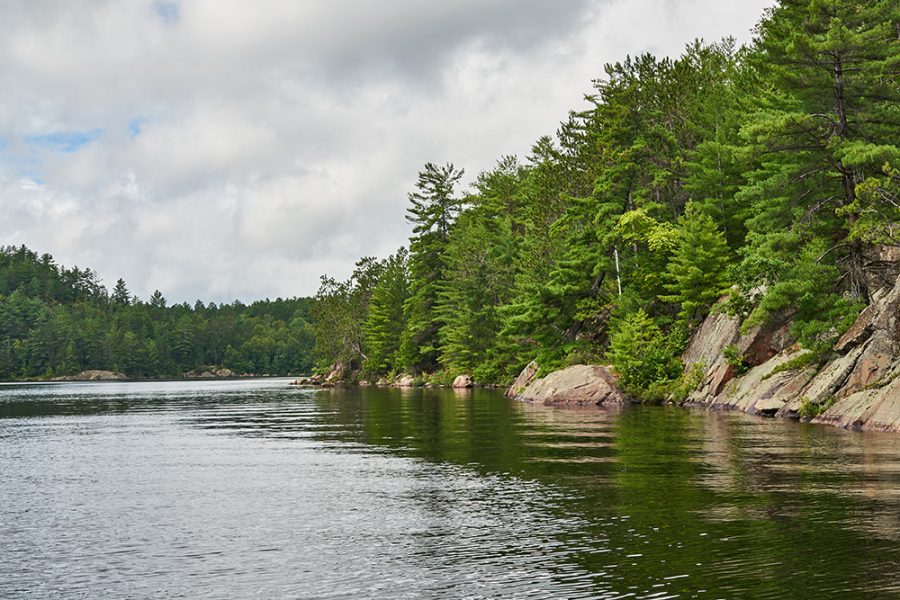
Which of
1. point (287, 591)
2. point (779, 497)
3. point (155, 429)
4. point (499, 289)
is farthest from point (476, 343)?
point (287, 591)

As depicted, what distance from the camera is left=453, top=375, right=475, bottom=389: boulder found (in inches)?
3492

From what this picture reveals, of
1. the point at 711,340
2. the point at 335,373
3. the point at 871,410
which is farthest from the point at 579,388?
the point at 335,373

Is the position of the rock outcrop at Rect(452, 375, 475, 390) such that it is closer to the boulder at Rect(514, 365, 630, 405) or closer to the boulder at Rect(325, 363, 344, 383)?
the boulder at Rect(514, 365, 630, 405)

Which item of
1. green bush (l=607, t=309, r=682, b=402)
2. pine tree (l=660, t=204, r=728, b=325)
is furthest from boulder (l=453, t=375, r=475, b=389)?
pine tree (l=660, t=204, r=728, b=325)

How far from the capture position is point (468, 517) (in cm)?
1658

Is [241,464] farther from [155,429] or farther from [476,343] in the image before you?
[476,343]

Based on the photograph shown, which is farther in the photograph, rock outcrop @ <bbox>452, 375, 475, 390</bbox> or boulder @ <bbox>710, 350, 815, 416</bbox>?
rock outcrop @ <bbox>452, 375, 475, 390</bbox>

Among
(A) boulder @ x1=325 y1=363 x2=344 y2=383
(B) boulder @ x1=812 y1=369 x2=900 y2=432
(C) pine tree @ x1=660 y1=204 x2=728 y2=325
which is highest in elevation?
(C) pine tree @ x1=660 y1=204 x2=728 y2=325

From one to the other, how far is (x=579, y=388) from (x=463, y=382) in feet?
116

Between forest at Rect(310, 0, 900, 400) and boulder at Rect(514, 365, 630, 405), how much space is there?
1.07 metres

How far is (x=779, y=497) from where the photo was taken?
17312 mm

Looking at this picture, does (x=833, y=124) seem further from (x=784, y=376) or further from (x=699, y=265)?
(x=699, y=265)

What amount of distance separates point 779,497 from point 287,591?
10.8 m

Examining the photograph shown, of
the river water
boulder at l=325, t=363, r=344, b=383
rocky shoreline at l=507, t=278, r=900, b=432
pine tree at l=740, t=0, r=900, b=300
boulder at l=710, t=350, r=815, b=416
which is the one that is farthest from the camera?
boulder at l=325, t=363, r=344, b=383
